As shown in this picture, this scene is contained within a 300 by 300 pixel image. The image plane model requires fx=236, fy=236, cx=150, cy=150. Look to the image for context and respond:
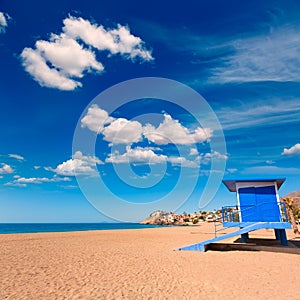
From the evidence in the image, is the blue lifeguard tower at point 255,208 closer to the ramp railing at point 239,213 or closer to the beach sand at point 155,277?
the ramp railing at point 239,213

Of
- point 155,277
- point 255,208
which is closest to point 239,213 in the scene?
point 255,208

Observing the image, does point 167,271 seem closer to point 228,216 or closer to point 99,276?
point 99,276

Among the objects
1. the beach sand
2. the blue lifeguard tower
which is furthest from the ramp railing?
the beach sand

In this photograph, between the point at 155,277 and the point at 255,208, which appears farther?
the point at 255,208

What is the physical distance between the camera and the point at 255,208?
12938 millimetres

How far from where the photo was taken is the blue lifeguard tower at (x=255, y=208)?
1231 centimetres

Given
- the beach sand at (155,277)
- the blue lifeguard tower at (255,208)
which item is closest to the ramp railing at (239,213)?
the blue lifeguard tower at (255,208)

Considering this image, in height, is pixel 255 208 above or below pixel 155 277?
above

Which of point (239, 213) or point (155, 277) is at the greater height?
point (239, 213)

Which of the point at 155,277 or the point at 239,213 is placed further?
the point at 239,213

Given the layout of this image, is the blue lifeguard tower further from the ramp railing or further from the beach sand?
the beach sand

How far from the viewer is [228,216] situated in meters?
14.1

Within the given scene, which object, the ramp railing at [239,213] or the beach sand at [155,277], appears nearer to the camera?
the beach sand at [155,277]

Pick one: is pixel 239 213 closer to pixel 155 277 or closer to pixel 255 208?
pixel 255 208
